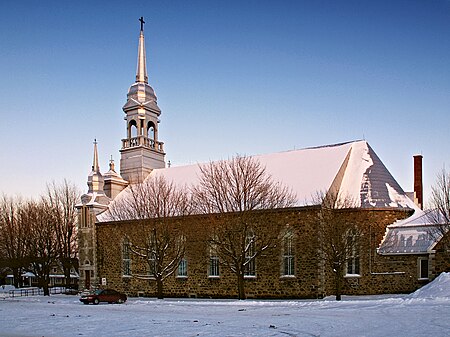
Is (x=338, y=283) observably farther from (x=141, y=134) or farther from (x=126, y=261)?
(x=141, y=134)

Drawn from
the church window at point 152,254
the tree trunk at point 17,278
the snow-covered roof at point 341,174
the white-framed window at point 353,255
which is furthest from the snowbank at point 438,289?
the tree trunk at point 17,278

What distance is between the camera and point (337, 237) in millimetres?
30828

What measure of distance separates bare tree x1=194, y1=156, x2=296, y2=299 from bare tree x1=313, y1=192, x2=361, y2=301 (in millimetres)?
2748

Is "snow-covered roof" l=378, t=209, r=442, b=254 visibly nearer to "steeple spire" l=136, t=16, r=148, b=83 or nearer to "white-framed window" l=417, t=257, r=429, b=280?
"white-framed window" l=417, t=257, r=429, b=280

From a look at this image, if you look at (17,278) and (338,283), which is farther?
(17,278)

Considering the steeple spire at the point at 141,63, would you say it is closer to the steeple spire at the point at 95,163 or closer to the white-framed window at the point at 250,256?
the steeple spire at the point at 95,163

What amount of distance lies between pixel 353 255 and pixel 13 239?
4818 centimetres

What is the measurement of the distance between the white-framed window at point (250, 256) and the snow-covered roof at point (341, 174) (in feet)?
12.7

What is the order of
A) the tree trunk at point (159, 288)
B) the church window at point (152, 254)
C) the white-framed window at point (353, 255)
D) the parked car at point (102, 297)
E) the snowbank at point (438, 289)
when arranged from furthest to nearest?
the church window at point (152, 254)
the tree trunk at point (159, 288)
the parked car at point (102, 297)
the white-framed window at point (353, 255)
the snowbank at point (438, 289)

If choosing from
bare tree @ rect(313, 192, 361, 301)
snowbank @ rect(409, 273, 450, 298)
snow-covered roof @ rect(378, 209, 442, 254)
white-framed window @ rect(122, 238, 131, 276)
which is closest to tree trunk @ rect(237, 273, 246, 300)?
bare tree @ rect(313, 192, 361, 301)

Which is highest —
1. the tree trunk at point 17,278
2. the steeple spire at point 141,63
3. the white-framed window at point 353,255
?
the steeple spire at point 141,63

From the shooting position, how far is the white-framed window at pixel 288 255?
112 feet

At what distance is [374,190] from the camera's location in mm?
34188

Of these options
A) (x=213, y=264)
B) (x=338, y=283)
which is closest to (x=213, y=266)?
(x=213, y=264)
